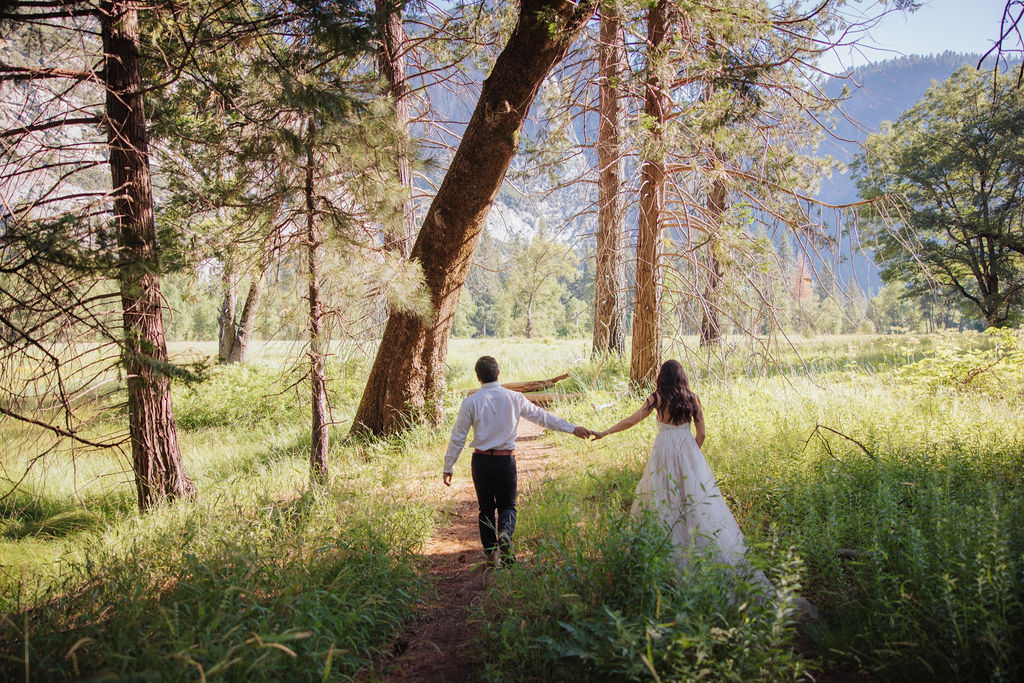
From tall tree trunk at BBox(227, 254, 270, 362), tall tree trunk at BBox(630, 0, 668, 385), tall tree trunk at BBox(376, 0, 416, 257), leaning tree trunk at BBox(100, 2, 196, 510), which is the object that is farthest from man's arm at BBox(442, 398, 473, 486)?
tall tree trunk at BBox(227, 254, 270, 362)

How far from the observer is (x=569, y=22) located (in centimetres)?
657

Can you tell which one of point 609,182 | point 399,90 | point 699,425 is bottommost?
point 699,425

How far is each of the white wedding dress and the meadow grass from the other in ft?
0.71

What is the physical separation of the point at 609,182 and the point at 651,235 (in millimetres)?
1021

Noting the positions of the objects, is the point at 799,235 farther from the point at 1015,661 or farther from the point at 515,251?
the point at 1015,661

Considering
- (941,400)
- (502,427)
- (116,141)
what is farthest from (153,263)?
(941,400)

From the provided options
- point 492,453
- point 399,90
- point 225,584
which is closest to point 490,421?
point 492,453

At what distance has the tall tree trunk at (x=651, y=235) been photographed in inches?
287

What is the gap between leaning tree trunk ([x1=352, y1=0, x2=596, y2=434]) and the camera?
660 cm

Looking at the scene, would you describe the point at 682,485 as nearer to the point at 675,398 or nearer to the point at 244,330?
the point at 675,398

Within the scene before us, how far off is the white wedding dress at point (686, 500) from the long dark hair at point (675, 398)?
83mm

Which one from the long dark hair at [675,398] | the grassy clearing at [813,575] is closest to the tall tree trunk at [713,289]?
the grassy clearing at [813,575]

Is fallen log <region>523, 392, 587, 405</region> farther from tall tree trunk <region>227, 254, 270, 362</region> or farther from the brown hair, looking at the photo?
tall tree trunk <region>227, 254, 270, 362</region>

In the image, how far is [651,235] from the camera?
26.9 ft
